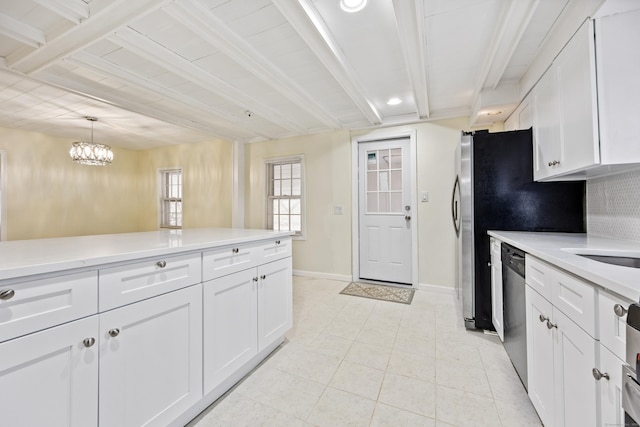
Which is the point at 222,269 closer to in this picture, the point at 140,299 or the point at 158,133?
the point at 140,299

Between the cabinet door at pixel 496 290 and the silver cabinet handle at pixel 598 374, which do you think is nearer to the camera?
the silver cabinet handle at pixel 598 374

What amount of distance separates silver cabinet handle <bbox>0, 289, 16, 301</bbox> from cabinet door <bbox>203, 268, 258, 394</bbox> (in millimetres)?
725

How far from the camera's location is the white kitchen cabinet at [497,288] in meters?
1.96

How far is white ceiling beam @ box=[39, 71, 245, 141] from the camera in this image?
2465 mm

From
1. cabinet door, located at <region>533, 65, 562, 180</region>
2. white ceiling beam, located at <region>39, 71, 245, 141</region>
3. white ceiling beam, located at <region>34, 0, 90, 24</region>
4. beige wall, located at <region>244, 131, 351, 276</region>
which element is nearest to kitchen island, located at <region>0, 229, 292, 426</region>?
white ceiling beam, located at <region>34, 0, 90, 24</region>

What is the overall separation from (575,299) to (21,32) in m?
3.60

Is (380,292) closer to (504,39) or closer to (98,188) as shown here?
(504,39)

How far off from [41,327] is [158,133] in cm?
437

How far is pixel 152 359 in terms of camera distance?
117 cm

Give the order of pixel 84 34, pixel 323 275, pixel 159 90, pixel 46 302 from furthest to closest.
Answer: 1. pixel 323 275
2. pixel 159 90
3. pixel 84 34
4. pixel 46 302

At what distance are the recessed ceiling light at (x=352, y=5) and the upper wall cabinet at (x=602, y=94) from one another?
1233 mm

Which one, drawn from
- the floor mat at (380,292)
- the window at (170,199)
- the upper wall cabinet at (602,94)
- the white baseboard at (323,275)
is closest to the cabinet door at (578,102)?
the upper wall cabinet at (602,94)

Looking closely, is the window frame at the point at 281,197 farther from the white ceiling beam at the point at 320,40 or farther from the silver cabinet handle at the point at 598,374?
the silver cabinet handle at the point at 598,374

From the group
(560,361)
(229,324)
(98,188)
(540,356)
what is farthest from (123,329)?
(98,188)
